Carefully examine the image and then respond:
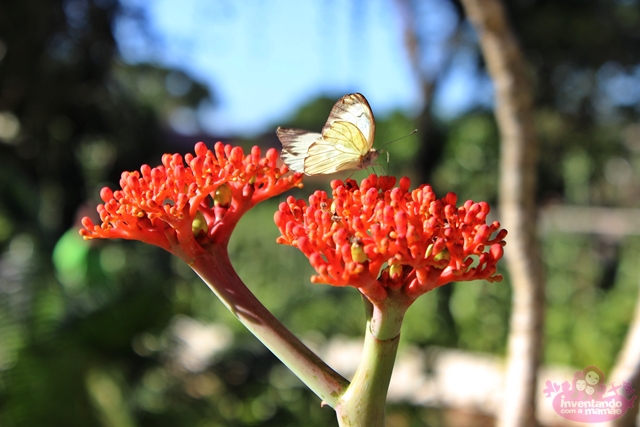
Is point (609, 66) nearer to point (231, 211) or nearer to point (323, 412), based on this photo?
point (323, 412)

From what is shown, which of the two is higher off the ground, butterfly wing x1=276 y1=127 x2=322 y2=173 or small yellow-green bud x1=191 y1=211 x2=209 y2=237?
butterfly wing x1=276 y1=127 x2=322 y2=173

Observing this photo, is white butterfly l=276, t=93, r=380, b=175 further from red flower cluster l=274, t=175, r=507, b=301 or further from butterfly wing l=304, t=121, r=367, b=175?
red flower cluster l=274, t=175, r=507, b=301

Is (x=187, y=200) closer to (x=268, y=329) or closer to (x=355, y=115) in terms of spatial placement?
(x=268, y=329)

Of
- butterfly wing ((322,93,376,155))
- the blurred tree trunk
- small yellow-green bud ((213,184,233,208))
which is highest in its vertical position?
butterfly wing ((322,93,376,155))

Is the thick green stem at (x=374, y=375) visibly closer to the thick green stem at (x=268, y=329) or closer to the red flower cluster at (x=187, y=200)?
the thick green stem at (x=268, y=329)

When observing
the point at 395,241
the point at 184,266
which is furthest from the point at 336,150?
the point at 184,266

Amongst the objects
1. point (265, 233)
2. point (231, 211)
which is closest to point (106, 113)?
point (265, 233)

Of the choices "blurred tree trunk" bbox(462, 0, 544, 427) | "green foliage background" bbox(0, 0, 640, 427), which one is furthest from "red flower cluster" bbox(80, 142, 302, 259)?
"green foliage background" bbox(0, 0, 640, 427)
